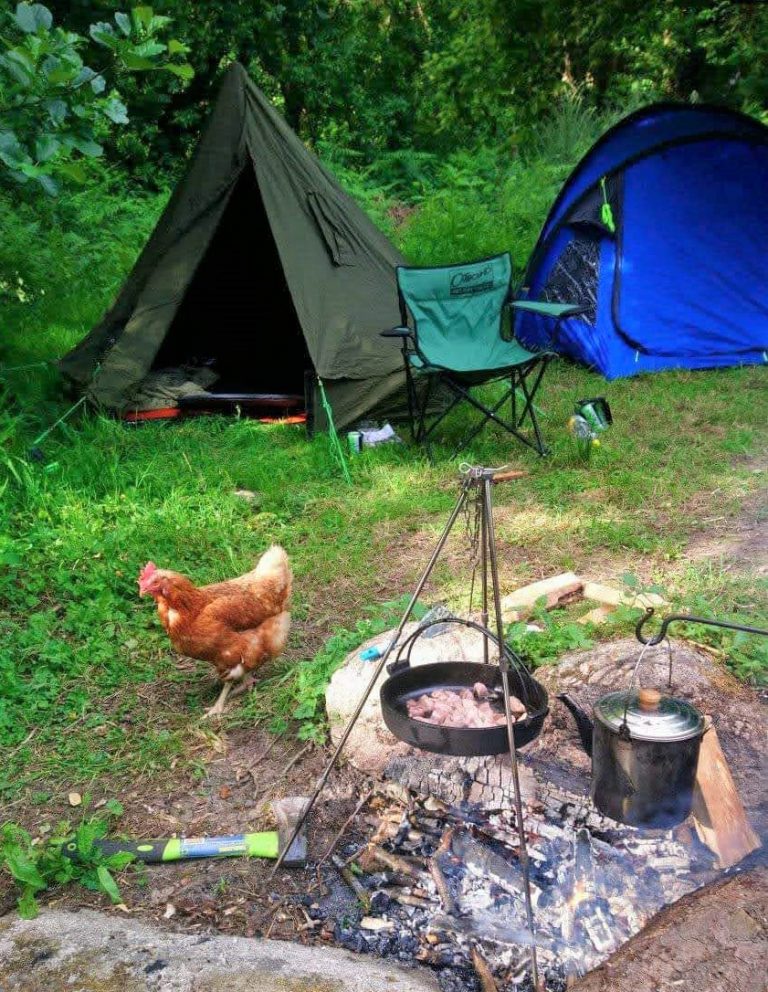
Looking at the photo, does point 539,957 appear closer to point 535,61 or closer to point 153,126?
point 535,61

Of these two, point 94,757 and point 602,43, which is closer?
point 94,757

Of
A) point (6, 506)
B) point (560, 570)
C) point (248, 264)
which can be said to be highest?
point (248, 264)

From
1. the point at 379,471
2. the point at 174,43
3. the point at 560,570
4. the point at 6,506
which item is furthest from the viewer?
the point at 379,471

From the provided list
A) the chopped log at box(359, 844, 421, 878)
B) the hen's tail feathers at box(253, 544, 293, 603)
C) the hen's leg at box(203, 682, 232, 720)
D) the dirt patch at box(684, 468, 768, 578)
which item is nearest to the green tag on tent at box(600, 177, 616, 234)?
the dirt patch at box(684, 468, 768, 578)

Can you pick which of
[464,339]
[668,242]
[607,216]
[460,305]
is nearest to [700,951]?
[464,339]

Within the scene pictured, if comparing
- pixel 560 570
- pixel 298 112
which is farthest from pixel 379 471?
pixel 298 112

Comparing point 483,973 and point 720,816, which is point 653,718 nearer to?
point 720,816

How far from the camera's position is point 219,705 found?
10.8 ft

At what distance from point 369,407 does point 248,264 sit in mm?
2409

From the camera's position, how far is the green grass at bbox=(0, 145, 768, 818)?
3217 millimetres

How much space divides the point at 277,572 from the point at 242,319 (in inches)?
185

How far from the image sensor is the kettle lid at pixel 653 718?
2.20m

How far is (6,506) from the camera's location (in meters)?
4.43

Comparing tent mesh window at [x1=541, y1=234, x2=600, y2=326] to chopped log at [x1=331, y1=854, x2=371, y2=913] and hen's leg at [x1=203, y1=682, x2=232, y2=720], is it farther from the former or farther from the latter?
chopped log at [x1=331, y1=854, x2=371, y2=913]
